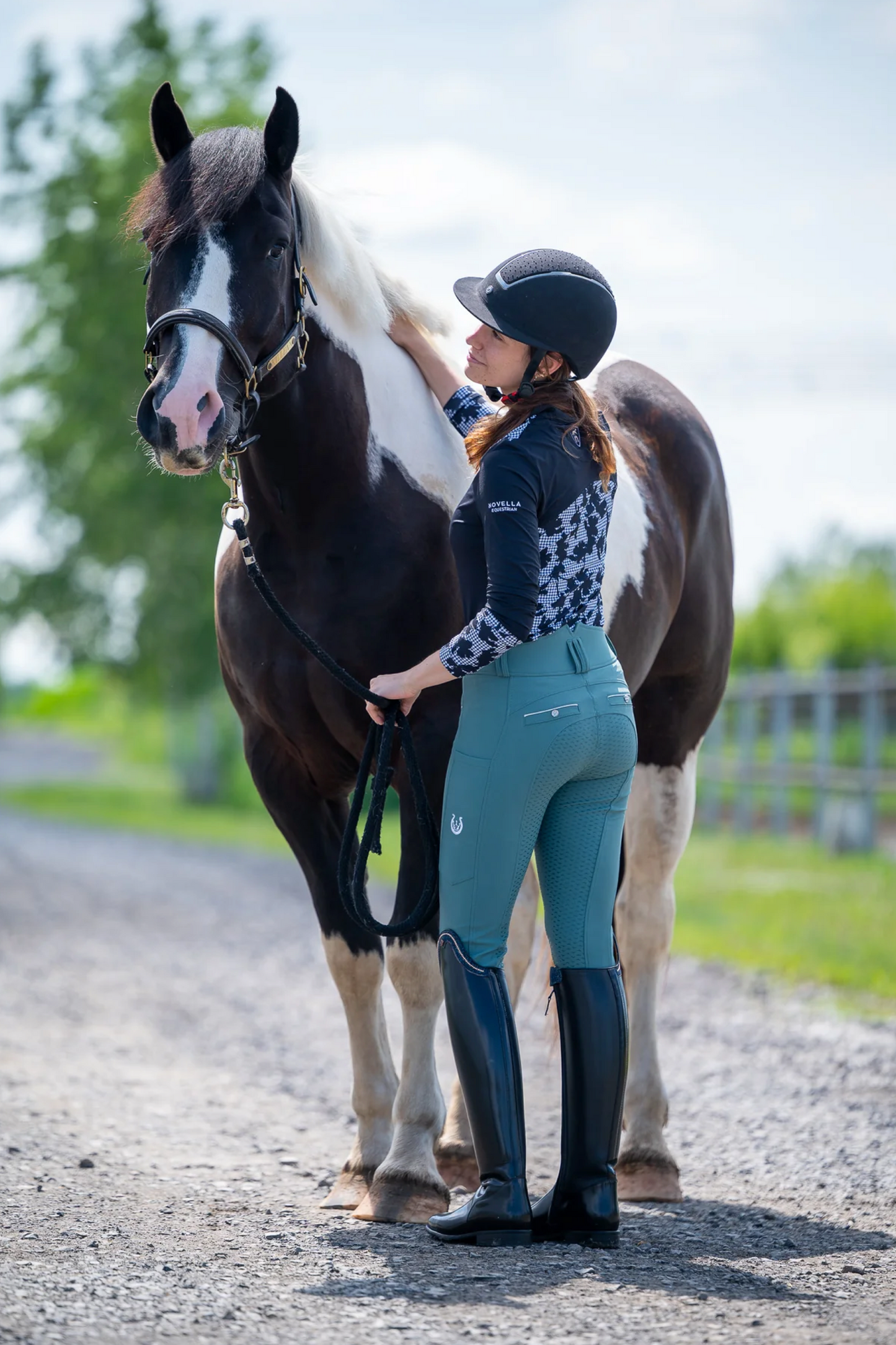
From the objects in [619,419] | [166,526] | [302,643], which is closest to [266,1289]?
[302,643]

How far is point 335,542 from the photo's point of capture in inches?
137

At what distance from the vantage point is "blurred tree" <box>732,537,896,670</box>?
29.5 metres

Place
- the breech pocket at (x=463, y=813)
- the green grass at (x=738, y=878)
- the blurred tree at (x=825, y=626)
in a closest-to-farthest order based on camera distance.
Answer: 1. the breech pocket at (x=463, y=813)
2. the green grass at (x=738, y=878)
3. the blurred tree at (x=825, y=626)

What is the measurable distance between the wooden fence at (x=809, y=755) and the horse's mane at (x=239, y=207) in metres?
10.1

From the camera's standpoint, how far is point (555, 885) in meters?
3.09

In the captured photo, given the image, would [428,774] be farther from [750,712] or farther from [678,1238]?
[750,712]

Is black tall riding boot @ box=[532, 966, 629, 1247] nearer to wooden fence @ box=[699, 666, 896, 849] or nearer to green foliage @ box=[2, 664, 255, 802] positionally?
wooden fence @ box=[699, 666, 896, 849]

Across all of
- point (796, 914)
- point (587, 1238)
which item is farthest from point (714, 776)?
point (587, 1238)

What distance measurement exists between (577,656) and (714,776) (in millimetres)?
14776

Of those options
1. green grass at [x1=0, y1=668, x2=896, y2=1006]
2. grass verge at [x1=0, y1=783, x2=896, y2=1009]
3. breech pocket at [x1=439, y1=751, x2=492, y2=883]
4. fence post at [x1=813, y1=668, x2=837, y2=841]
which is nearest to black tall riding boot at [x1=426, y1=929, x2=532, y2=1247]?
breech pocket at [x1=439, y1=751, x2=492, y2=883]

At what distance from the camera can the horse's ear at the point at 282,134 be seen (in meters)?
3.34

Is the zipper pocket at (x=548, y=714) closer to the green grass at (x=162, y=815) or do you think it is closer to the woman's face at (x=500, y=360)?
the woman's face at (x=500, y=360)

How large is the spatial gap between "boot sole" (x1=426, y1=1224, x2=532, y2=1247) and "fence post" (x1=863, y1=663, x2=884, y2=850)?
10701 mm

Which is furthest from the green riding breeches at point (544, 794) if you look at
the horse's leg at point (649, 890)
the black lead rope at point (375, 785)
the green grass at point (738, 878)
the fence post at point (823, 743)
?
the fence post at point (823, 743)
